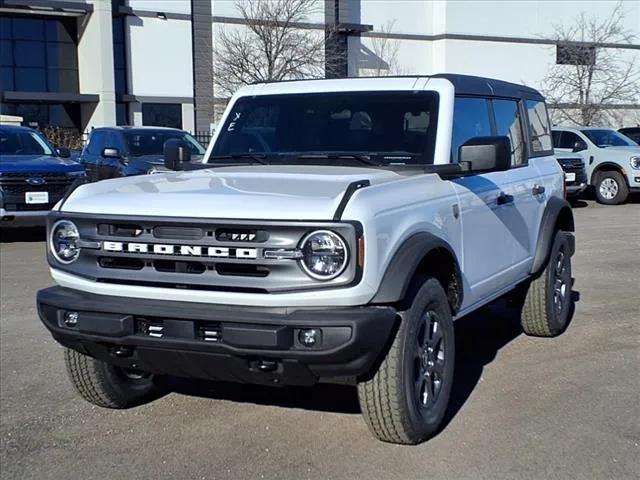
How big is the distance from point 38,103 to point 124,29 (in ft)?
15.8

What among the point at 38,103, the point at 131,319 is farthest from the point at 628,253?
the point at 38,103

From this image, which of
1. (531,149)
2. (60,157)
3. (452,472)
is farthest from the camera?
(60,157)

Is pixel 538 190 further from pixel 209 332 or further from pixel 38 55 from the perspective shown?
pixel 38 55

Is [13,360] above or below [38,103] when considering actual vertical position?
below

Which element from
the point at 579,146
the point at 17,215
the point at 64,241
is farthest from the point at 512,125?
the point at 579,146

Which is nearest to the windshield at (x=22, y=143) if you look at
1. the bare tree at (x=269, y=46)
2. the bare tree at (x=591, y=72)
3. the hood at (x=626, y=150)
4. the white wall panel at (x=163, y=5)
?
the hood at (x=626, y=150)

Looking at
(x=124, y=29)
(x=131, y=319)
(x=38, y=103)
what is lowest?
(x=131, y=319)

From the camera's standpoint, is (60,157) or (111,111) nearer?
(60,157)

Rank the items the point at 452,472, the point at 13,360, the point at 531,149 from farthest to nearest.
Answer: the point at 531,149
the point at 13,360
the point at 452,472

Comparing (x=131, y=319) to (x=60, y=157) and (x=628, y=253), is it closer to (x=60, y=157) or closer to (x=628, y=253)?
(x=628, y=253)

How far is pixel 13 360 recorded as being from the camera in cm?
629

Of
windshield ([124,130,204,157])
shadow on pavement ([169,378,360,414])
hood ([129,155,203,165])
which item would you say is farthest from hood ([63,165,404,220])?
windshield ([124,130,204,157])

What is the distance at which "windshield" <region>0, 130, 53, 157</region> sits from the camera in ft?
46.0

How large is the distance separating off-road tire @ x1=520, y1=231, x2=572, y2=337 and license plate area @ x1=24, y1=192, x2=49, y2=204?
851 centimetres
